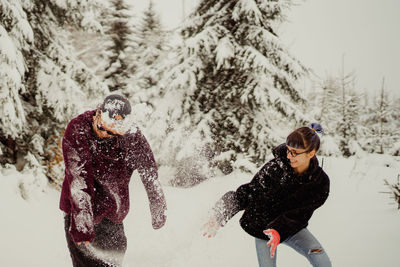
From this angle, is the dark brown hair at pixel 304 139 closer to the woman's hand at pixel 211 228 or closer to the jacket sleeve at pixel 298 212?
the jacket sleeve at pixel 298 212

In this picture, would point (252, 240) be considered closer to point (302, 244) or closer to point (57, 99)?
point (302, 244)

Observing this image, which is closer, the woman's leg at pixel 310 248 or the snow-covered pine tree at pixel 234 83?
the woman's leg at pixel 310 248

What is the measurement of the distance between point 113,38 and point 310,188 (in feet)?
53.5

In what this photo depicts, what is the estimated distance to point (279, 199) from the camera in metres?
2.71

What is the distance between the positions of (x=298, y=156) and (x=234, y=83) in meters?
5.86

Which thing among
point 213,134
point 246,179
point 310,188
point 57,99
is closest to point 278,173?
point 310,188

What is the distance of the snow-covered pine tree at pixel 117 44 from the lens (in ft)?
51.4

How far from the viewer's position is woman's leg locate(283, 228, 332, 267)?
253cm

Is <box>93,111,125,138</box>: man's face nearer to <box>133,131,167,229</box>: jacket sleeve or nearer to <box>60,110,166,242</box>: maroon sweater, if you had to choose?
<box>60,110,166,242</box>: maroon sweater

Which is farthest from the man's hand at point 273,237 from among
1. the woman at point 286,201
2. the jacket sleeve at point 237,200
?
the jacket sleeve at point 237,200

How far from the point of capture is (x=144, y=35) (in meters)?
19.1

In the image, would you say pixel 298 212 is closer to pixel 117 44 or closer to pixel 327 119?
pixel 117 44

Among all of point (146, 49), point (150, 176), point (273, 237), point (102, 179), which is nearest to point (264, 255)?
point (273, 237)

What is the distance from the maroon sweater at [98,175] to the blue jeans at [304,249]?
1.19 metres
